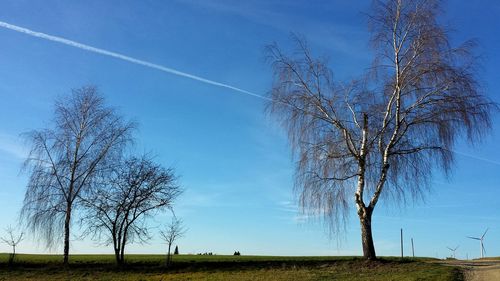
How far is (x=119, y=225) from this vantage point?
31.9 metres

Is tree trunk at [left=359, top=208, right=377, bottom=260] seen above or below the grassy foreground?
above

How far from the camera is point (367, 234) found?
24.3m

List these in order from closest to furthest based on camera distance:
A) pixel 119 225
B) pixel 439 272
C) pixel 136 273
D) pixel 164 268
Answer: pixel 439 272 < pixel 136 273 < pixel 164 268 < pixel 119 225

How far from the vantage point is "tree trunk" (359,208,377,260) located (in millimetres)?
24078

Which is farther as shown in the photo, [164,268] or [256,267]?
[164,268]

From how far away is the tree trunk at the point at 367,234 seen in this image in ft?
79.0

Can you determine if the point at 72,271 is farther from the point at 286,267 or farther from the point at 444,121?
the point at 444,121

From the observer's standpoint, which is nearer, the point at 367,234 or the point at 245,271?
the point at 367,234

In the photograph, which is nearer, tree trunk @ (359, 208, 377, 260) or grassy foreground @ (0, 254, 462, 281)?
grassy foreground @ (0, 254, 462, 281)

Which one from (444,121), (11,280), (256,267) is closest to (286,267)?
(256,267)

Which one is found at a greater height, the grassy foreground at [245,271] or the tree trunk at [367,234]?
the tree trunk at [367,234]

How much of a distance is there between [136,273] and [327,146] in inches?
484

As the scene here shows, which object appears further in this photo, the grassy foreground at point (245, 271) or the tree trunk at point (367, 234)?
the tree trunk at point (367, 234)

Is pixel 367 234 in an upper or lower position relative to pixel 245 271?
upper
